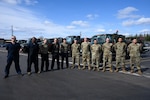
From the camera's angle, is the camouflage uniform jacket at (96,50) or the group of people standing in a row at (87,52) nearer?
the group of people standing in a row at (87,52)

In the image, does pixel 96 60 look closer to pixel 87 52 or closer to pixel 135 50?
pixel 87 52

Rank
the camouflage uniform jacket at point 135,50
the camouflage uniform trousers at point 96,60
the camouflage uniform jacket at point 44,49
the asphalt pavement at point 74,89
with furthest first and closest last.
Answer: the camouflage uniform trousers at point 96,60 < the camouflage uniform jacket at point 44,49 < the camouflage uniform jacket at point 135,50 < the asphalt pavement at point 74,89

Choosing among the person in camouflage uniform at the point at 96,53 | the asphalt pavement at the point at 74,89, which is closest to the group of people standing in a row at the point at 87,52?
the person in camouflage uniform at the point at 96,53

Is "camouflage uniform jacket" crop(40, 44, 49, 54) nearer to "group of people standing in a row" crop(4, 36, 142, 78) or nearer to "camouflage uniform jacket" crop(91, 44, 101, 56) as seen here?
"group of people standing in a row" crop(4, 36, 142, 78)

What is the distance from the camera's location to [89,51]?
561 inches

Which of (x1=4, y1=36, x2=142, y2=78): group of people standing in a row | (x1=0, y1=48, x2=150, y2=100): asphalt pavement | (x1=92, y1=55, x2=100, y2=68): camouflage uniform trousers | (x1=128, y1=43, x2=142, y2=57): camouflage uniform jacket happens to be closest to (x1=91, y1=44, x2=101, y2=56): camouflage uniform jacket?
(x1=4, y1=36, x2=142, y2=78): group of people standing in a row

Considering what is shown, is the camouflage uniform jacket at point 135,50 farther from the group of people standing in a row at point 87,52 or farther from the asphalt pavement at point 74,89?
the asphalt pavement at point 74,89

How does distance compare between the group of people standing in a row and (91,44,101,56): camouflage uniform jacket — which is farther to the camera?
(91,44,101,56): camouflage uniform jacket

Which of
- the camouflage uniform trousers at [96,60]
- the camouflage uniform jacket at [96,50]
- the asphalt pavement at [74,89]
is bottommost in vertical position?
the asphalt pavement at [74,89]

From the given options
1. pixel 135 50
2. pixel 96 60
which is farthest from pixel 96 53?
pixel 135 50

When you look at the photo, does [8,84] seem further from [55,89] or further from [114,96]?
[114,96]

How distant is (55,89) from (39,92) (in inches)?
28.4

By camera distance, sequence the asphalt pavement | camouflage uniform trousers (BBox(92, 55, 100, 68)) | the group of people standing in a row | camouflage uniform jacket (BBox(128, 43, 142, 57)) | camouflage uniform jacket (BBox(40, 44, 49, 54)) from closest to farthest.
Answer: the asphalt pavement → the group of people standing in a row → camouflage uniform jacket (BBox(128, 43, 142, 57)) → camouflage uniform jacket (BBox(40, 44, 49, 54)) → camouflage uniform trousers (BBox(92, 55, 100, 68))

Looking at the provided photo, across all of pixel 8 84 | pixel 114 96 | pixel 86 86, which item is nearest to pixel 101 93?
pixel 114 96
